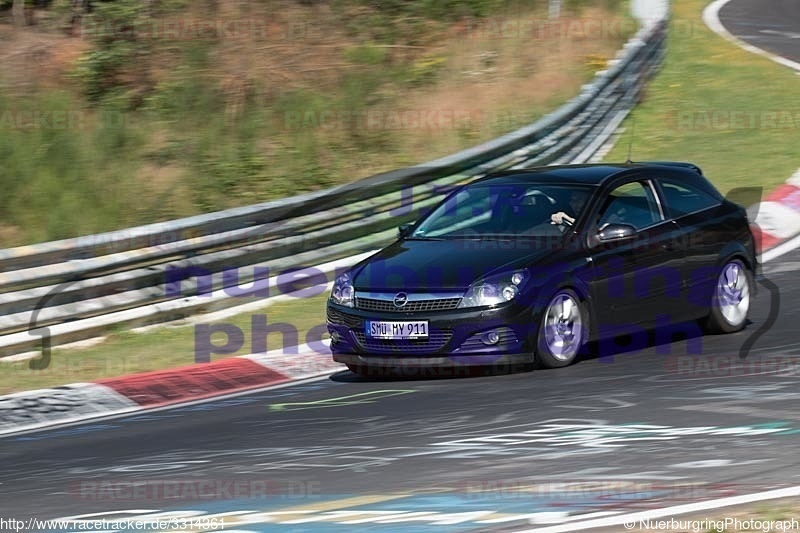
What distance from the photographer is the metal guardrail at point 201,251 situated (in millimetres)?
11328

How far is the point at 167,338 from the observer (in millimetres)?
11852

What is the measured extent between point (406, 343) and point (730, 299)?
3023mm

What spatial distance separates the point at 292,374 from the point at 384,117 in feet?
31.8

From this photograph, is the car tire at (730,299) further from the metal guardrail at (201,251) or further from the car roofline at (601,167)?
the metal guardrail at (201,251)

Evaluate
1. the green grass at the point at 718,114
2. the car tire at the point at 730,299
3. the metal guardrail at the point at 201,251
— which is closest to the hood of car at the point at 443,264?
the car tire at the point at 730,299

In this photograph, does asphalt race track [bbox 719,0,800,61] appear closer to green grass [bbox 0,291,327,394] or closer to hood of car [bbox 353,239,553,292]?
green grass [bbox 0,291,327,394]

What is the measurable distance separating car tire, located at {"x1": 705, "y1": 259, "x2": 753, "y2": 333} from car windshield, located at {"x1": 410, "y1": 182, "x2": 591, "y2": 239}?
1449mm

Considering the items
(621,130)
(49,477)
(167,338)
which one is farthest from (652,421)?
(621,130)

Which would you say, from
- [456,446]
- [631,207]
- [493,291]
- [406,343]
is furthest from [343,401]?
[631,207]

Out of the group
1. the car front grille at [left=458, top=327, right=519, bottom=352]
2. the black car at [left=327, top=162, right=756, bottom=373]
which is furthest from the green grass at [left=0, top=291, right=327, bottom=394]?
the car front grille at [left=458, top=327, right=519, bottom=352]

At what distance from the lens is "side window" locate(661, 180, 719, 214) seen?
35.9ft

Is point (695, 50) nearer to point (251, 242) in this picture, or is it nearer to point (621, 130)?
point (621, 130)

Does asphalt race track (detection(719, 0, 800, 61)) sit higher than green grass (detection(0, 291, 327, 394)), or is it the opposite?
asphalt race track (detection(719, 0, 800, 61))

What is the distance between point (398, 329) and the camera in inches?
381
